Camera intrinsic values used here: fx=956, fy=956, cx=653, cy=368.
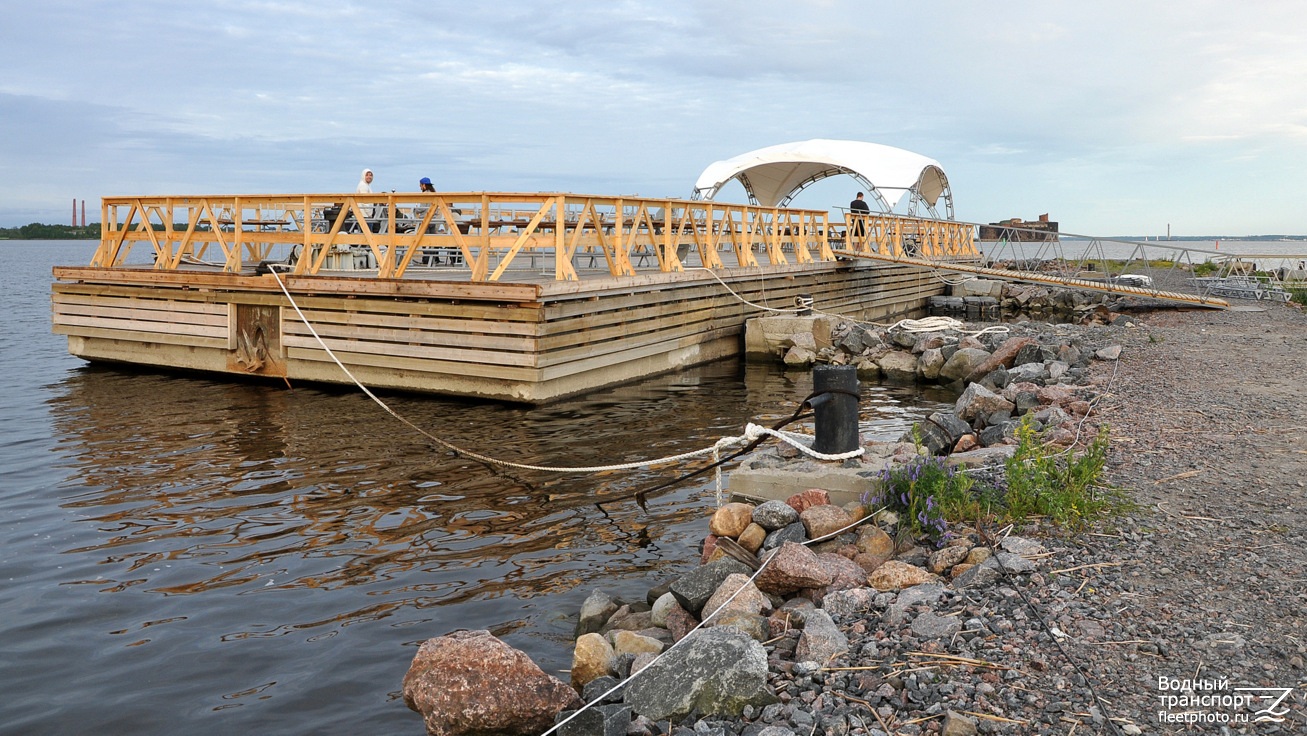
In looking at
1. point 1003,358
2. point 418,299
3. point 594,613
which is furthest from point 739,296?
point 594,613

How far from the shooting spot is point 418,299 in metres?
11.9

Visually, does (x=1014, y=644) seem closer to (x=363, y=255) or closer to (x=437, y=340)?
(x=437, y=340)

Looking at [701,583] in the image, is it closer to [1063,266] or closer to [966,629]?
[966,629]

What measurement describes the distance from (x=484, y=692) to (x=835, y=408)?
3.22 metres

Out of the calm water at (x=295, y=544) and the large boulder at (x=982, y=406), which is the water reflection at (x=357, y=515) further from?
the large boulder at (x=982, y=406)

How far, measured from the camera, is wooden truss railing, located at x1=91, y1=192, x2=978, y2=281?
459 inches

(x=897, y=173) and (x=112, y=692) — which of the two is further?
(x=897, y=173)

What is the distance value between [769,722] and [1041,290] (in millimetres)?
25950

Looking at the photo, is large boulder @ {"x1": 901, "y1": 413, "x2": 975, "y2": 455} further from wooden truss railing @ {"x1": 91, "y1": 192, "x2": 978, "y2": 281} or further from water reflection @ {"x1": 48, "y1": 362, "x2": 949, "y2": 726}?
wooden truss railing @ {"x1": 91, "y1": 192, "x2": 978, "y2": 281}

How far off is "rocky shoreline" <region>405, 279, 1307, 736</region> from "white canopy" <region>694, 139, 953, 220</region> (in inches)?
1048

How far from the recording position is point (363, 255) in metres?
17.9

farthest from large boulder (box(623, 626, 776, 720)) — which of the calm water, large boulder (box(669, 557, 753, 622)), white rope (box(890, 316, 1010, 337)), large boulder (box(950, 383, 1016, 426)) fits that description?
white rope (box(890, 316, 1010, 337))

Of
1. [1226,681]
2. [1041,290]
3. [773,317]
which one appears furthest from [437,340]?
[1041,290]

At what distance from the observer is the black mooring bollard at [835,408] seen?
21.0 ft
